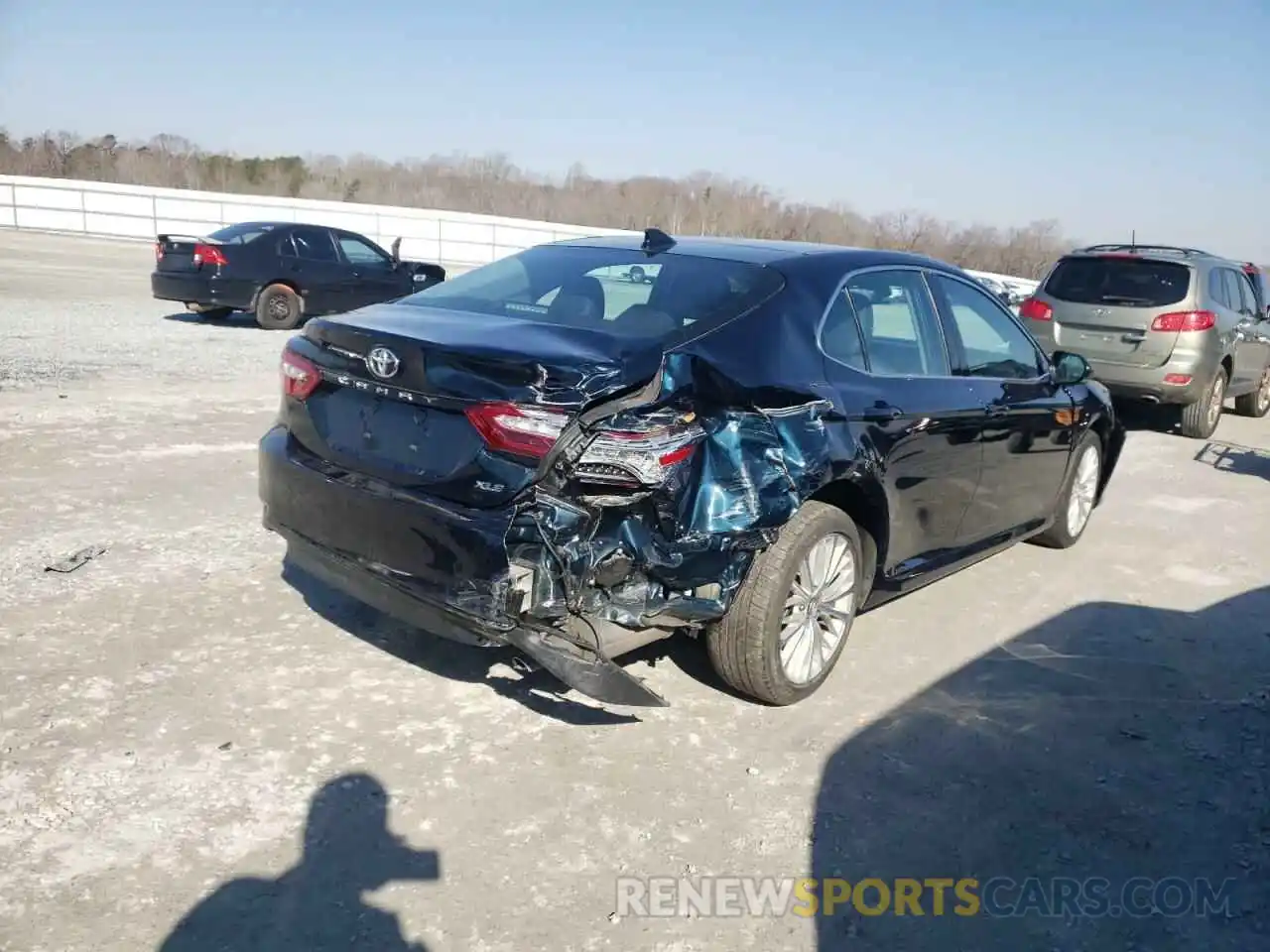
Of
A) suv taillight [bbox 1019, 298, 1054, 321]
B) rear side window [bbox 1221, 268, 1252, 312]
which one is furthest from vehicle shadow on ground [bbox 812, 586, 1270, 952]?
rear side window [bbox 1221, 268, 1252, 312]

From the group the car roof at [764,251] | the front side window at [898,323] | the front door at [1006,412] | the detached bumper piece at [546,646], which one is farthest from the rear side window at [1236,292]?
the detached bumper piece at [546,646]


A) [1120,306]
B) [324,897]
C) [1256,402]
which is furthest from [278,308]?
[324,897]

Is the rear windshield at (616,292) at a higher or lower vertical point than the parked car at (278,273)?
higher

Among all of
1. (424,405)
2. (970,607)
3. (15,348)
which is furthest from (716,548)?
(15,348)

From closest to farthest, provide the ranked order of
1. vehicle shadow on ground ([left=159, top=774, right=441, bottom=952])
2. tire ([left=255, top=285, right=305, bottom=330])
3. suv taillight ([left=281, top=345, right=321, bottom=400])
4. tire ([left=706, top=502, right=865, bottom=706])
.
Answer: vehicle shadow on ground ([left=159, top=774, right=441, bottom=952]), tire ([left=706, top=502, right=865, bottom=706]), suv taillight ([left=281, top=345, right=321, bottom=400]), tire ([left=255, top=285, right=305, bottom=330])

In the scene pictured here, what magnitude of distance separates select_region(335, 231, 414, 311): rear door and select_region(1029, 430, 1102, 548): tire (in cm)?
1072

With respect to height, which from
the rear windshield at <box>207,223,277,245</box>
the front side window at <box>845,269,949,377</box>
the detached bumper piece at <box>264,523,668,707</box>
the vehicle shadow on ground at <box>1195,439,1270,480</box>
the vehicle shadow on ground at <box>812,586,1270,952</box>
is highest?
the front side window at <box>845,269,949,377</box>

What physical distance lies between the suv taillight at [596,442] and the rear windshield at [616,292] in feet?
1.59

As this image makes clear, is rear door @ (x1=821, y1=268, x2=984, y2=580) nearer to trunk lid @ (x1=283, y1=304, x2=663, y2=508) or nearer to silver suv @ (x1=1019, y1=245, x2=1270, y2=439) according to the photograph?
trunk lid @ (x1=283, y1=304, x2=663, y2=508)

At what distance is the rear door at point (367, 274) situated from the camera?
49.0 feet

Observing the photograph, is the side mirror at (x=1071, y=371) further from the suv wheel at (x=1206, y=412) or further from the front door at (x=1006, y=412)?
the suv wheel at (x=1206, y=412)

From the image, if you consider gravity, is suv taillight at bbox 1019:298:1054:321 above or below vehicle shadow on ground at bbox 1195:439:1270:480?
above

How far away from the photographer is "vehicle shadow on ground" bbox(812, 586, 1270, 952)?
283cm

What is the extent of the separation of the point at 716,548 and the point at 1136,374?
7.58 meters
